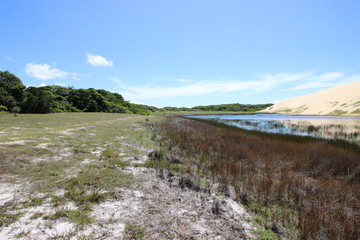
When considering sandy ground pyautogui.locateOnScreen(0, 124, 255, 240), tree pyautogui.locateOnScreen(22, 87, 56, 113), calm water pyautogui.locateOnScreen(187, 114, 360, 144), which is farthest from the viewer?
tree pyautogui.locateOnScreen(22, 87, 56, 113)

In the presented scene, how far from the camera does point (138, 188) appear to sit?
399 cm

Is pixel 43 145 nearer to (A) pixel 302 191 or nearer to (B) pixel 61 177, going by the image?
(B) pixel 61 177

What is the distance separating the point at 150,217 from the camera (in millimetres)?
2865

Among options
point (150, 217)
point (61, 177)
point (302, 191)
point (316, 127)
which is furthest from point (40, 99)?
point (316, 127)

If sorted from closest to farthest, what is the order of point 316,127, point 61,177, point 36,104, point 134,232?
point 134,232
point 61,177
point 316,127
point 36,104

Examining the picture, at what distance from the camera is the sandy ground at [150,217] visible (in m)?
2.32

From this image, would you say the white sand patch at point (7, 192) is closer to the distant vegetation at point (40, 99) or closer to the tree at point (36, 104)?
the distant vegetation at point (40, 99)

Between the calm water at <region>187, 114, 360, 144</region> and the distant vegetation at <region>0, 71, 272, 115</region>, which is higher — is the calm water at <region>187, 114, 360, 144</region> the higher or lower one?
the lower one

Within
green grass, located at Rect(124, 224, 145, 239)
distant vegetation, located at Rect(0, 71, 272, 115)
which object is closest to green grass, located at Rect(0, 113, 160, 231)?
green grass, located at Rect(124, 224, 145, 239)

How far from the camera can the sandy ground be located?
91.5 inches

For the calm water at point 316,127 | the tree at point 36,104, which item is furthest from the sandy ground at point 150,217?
the tree at point 36,104

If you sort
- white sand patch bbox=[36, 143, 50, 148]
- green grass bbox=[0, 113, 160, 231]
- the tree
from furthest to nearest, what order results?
the tree
white sand patch bbox=[36, 143, 50, 148]
green grass bbox=[0, 113, 160, 231]

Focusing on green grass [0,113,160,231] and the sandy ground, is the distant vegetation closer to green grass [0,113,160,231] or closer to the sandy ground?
green grass [0,113,160,231]

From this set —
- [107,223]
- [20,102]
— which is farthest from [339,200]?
[20,102]
